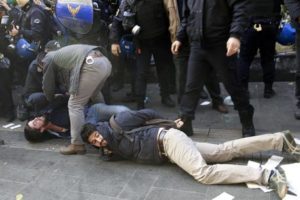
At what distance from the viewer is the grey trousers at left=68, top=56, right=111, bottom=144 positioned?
15.2ft

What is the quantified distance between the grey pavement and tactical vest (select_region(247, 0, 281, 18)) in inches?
48.3

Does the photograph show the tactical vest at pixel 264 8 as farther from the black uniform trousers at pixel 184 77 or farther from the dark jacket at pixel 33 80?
the dark jacket at pixel 33 80

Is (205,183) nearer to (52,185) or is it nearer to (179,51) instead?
(52,185)

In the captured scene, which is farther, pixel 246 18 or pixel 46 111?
pixel 46 111

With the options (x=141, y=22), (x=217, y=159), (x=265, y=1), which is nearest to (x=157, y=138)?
(x=217, y=159)

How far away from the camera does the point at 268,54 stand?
5.91m

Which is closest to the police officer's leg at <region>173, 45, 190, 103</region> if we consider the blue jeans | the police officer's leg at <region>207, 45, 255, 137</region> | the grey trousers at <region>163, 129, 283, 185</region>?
the police officer's leg at <region>207, 45, 255, 137</region>

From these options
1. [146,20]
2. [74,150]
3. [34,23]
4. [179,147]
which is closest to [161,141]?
[179,147]

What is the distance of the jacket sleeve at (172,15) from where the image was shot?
5.45 meters

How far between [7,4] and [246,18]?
4138 mm

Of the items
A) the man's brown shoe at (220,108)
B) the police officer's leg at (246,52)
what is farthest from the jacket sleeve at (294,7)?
the man's brown shoe at (220,108)

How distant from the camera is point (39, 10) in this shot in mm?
6047

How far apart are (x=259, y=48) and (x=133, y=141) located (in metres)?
2.66

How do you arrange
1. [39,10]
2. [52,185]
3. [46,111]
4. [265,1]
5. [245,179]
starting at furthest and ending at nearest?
[39,10], [265,1], [46,111], [52,185], [245,179]
